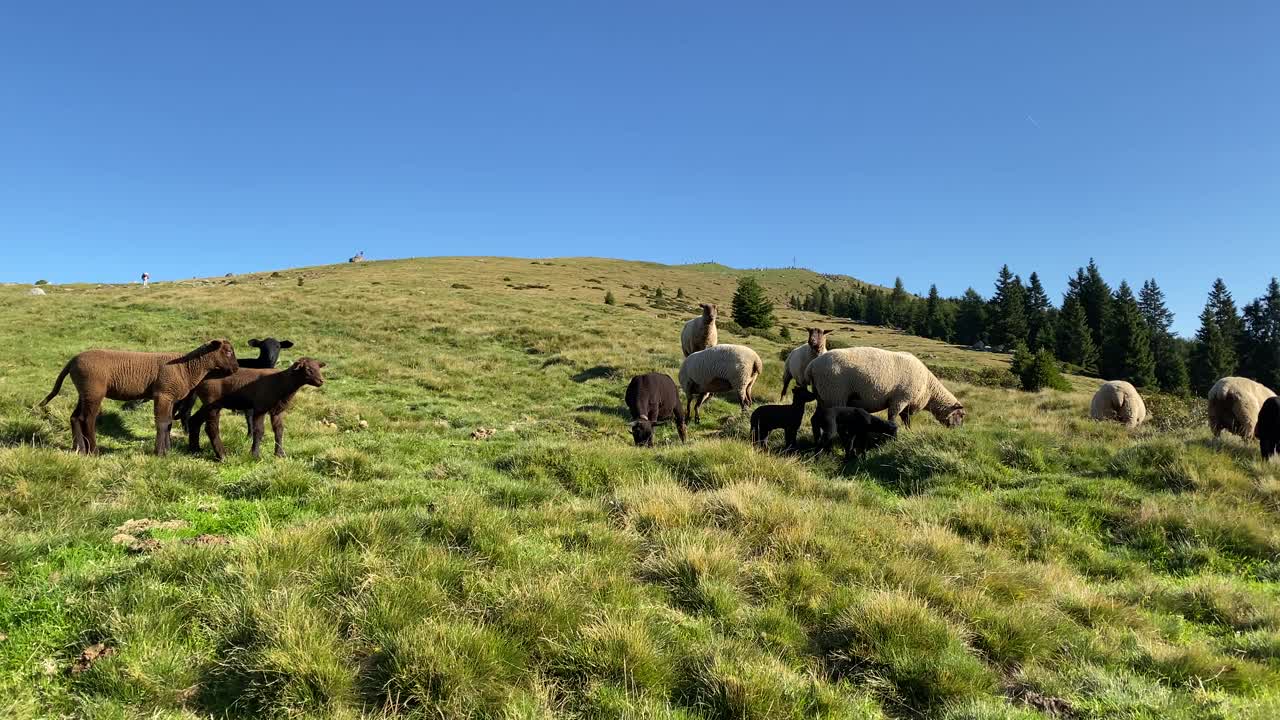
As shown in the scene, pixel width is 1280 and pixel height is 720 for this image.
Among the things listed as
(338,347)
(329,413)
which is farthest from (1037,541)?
(338,347)

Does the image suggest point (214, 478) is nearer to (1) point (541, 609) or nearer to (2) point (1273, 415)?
(1) point (541, 609)

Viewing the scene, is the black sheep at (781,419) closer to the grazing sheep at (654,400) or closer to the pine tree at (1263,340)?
the grazing sheep at (654,400)

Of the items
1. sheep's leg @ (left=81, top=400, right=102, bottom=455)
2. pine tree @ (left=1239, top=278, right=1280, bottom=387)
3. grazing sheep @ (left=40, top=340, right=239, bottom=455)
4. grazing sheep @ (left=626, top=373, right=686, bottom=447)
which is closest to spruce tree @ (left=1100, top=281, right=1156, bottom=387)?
pine tree @ (left=1239, top=278, right=1280, bottom=387)

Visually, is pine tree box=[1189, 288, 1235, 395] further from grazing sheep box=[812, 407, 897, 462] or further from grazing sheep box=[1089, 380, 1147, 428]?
grazing sheep box=[812, 407, 897, 462]

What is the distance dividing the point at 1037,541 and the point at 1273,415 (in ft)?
20.3

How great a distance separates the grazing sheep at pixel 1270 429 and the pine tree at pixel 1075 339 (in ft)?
217

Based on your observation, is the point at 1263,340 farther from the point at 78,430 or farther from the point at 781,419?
the point at 78,430

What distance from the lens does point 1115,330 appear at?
6412cm

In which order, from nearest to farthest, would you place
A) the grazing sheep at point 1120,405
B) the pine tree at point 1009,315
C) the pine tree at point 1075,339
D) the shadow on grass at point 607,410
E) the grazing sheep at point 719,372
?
1. the shadow on grass at point 607,410
2. the grazing sheep at point 1120,405
3. the grazing sheep at point 719,372
4. the pine tree at point 1075,339
5. the pine tree at point 1009,315

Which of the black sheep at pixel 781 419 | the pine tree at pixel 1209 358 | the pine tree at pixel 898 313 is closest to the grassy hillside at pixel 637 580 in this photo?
the black sheep at pixel 781 419

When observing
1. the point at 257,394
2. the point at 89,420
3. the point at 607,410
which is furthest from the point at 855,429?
the point at 89,420

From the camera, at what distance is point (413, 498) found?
6543 millimetres

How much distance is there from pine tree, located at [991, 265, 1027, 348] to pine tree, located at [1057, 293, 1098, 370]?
4.11 m

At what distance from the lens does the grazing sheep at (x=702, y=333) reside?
20.8 meters
